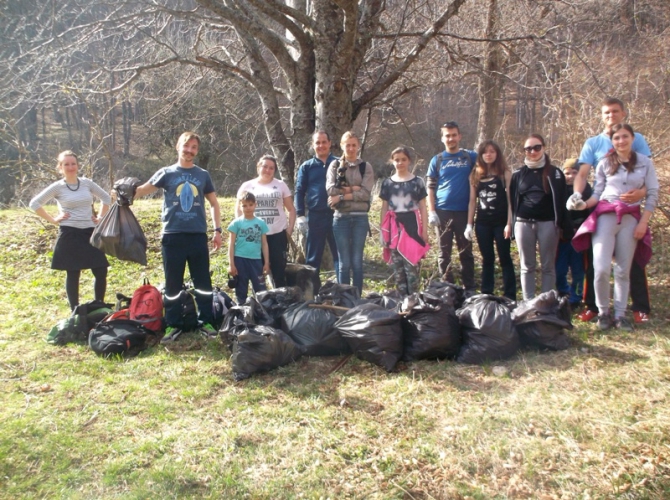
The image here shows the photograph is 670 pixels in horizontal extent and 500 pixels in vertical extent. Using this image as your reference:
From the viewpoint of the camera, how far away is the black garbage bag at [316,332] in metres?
4.16

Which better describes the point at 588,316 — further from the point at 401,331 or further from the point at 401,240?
the point at 401,331

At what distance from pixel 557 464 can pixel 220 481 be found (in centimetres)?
175

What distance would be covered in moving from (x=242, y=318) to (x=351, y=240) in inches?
57.3

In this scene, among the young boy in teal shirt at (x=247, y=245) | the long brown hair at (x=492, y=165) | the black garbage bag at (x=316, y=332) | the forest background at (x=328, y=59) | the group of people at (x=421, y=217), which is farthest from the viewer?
the forest background at (x=328, y=59)

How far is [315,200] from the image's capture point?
17.3 feet

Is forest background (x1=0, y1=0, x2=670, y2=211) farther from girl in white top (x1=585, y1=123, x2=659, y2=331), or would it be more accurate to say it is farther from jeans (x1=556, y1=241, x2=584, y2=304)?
jeans (x1=556, y1=241, x2=584, y2=304)

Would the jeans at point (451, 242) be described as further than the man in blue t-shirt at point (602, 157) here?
Yes

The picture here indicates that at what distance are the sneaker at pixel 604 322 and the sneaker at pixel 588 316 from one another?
29 cm

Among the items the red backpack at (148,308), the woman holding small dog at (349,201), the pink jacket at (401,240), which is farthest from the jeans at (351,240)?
the red backpack at (148,308)

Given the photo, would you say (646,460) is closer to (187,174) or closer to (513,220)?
(513,220)

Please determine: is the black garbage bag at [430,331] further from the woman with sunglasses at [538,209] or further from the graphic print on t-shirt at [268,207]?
the graphic print on t-shirt at [268,207]

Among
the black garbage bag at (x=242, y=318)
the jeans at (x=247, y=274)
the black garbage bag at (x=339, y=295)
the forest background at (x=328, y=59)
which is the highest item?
the forest background at (x=328, y=59)

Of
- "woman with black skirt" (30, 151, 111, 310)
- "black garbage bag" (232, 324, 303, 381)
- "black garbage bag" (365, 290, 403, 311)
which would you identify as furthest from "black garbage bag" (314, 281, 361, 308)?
"woman with black skirt" (30, 151, 111, 310)

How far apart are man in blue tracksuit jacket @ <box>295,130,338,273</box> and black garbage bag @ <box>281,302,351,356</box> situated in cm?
119
